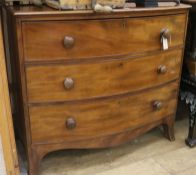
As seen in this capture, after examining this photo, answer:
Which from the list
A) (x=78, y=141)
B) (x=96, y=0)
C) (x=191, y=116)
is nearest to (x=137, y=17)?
(x=96, y=0)

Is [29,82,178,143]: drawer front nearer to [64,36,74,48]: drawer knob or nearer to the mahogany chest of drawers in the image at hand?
the mahogany chest of drawers

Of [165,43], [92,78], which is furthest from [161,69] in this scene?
[92,78]

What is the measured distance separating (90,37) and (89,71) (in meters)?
0.16

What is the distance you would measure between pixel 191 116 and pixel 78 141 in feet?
2.48

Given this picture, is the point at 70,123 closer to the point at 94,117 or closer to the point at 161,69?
the point at 94,117

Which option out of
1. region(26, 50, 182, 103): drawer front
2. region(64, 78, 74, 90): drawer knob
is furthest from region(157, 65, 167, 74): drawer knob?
region(64, 78, 74, 90): drawer knob

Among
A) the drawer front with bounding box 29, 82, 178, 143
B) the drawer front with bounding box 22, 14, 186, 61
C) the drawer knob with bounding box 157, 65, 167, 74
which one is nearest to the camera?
the drawer front with bounding box 22, 14, 186, 61

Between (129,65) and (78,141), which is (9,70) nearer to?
(78,141)

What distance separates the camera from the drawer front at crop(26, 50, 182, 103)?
1.27 meters

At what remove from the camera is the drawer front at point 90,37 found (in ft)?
3.94

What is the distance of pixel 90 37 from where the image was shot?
1269 millimetres

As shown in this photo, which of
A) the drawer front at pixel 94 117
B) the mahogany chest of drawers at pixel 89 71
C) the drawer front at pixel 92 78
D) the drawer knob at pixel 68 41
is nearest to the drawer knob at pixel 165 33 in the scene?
the mahogany chest of drawers at pixel 89 71

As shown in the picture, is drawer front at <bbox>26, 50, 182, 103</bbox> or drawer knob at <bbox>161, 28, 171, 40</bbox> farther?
drawer knob at <bbox>161, 28, 171, 40</bbox>

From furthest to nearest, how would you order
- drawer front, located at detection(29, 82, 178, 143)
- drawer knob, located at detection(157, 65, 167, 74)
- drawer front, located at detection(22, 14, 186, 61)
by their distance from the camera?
drawer knob, located at detection(157, 65, 167, 74), drawer front, located at detection(29, 82, 178, 143), drawer front, located at detection(22, 14, 186, 61)
